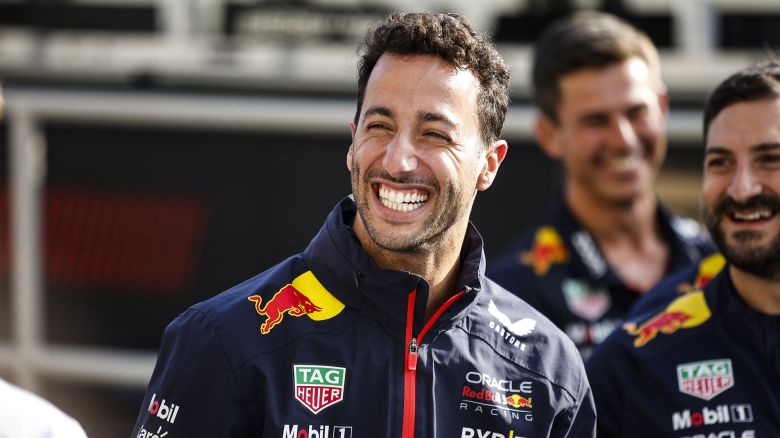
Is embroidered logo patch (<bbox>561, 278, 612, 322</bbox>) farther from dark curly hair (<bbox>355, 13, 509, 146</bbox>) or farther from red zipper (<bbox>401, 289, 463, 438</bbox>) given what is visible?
red zipper (<bbox>401, 289, 463, 438</bbox>)

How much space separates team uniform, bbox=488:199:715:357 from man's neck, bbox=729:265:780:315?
3.04ft

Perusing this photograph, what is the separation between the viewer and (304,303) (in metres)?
2.95

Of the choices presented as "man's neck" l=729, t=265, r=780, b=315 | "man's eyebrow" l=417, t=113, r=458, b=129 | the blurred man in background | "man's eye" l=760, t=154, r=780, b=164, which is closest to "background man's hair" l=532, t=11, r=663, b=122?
the blurred man in background

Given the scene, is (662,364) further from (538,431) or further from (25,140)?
(25,140)

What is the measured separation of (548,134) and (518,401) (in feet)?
7.02

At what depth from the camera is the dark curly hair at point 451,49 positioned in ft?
9.88

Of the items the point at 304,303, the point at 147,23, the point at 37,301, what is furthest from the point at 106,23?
the point at 304,303

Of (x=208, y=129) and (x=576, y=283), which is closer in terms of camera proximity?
(x=576, y=283)

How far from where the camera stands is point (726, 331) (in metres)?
3.54

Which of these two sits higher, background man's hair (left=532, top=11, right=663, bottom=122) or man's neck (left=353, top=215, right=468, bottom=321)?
Answer: background man's hair (left=532, top=11, right=663, bottom=122)

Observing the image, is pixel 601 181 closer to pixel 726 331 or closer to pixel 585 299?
pixel 585 299

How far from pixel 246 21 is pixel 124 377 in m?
1.79

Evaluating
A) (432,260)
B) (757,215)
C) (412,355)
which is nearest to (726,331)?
(757,215)

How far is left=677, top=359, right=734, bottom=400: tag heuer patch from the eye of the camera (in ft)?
11.3
